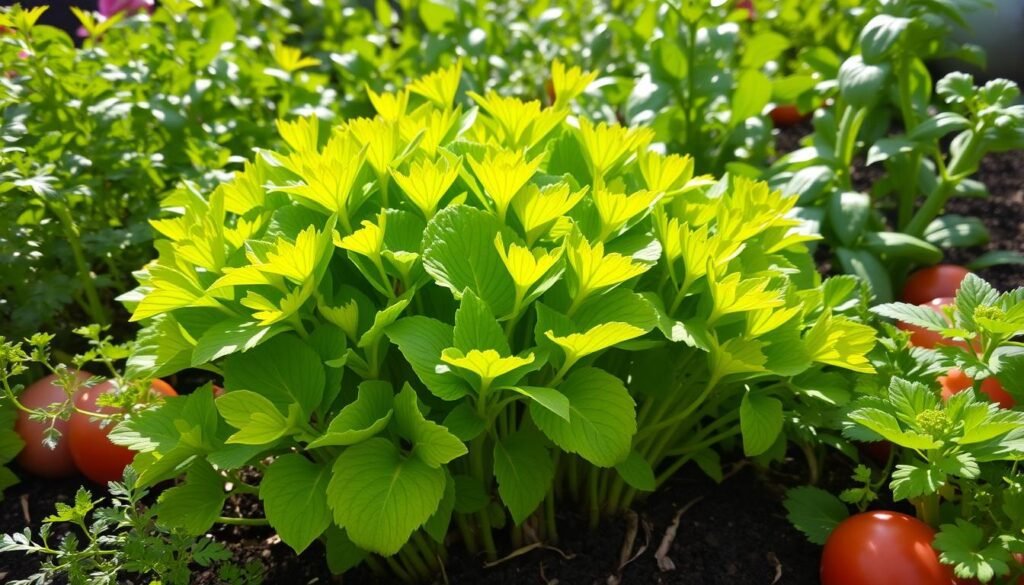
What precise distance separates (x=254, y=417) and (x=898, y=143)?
1403 mm

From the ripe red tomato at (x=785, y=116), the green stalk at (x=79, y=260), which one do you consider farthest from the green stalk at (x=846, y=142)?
the green stalk at (x=79, y=260)

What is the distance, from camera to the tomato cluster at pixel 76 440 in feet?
4.87

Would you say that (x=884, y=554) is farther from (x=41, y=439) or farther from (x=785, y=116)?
(x=785, y=116)

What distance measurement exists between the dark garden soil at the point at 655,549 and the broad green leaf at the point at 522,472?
185 millimetres

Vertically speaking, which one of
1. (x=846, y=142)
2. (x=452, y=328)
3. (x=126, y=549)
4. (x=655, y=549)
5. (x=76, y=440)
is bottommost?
(x=655, y=549)

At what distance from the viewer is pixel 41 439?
1561mm

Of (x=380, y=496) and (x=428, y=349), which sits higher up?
(x=428, y=349)

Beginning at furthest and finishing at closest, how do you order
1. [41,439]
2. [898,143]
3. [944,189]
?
[944,189] < [898,143] < [41,439]

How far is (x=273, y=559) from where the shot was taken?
52.8 inches

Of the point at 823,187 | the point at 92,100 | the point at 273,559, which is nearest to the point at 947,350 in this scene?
the point at 823,187

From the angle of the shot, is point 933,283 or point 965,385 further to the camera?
point 933,283

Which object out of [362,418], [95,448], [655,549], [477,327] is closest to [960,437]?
[655,549]

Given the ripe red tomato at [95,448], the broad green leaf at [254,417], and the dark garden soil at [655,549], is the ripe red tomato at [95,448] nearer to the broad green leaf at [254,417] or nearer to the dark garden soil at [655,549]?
the dark garden soil at [655,549]

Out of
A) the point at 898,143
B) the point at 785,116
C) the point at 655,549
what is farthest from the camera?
the point at 785,116
